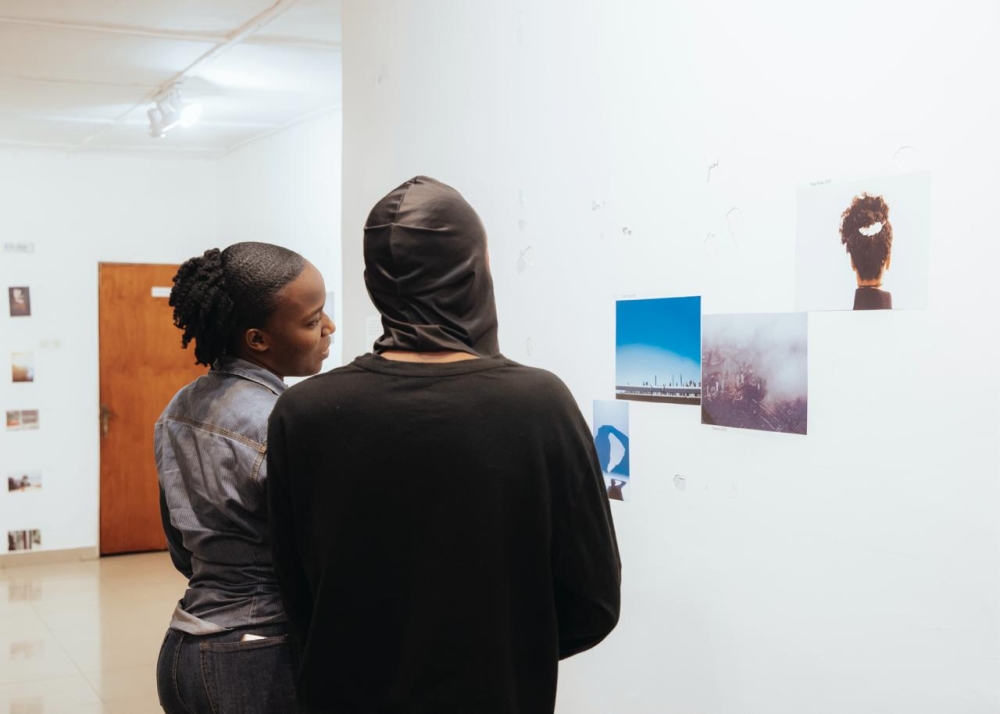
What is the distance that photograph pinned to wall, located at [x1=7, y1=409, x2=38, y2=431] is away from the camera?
21.8 ft

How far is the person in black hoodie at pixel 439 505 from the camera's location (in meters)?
1.24

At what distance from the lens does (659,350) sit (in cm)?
195

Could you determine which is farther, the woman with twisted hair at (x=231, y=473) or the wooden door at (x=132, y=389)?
the wooden door at (x=132, y=389)

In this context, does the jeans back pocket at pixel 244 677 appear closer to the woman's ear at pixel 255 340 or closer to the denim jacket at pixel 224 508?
the denim jacket at pixel 224 508

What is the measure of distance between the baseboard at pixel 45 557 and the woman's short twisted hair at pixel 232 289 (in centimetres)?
597

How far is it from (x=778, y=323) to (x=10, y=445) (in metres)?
6.28

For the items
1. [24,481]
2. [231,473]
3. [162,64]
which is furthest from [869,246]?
[24,481]

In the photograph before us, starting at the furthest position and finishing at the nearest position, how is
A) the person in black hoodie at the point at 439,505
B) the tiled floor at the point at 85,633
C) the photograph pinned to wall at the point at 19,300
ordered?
the photograph pinned to wall at the point at 19,300 → the tiled floor at the point at 85,633 → the person in black hoodie at the point at 439,505

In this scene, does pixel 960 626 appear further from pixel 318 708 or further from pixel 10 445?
pixel 10 445

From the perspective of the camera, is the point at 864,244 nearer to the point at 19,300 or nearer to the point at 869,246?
the point at 869,246

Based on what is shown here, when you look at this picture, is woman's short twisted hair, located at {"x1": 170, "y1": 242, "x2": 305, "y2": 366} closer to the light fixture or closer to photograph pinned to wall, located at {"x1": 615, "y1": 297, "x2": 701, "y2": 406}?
photograph pinned to wall, located at {"x1": 615, "y1": 297, "x2": 701, "y2": 406}

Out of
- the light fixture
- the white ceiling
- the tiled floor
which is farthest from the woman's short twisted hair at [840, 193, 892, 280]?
the light fixture

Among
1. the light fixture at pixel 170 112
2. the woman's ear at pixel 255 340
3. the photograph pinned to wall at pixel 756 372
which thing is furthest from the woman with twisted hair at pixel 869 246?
the light fixture at pixel 170 112

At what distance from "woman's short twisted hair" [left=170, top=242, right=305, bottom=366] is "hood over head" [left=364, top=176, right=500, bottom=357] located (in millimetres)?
271
